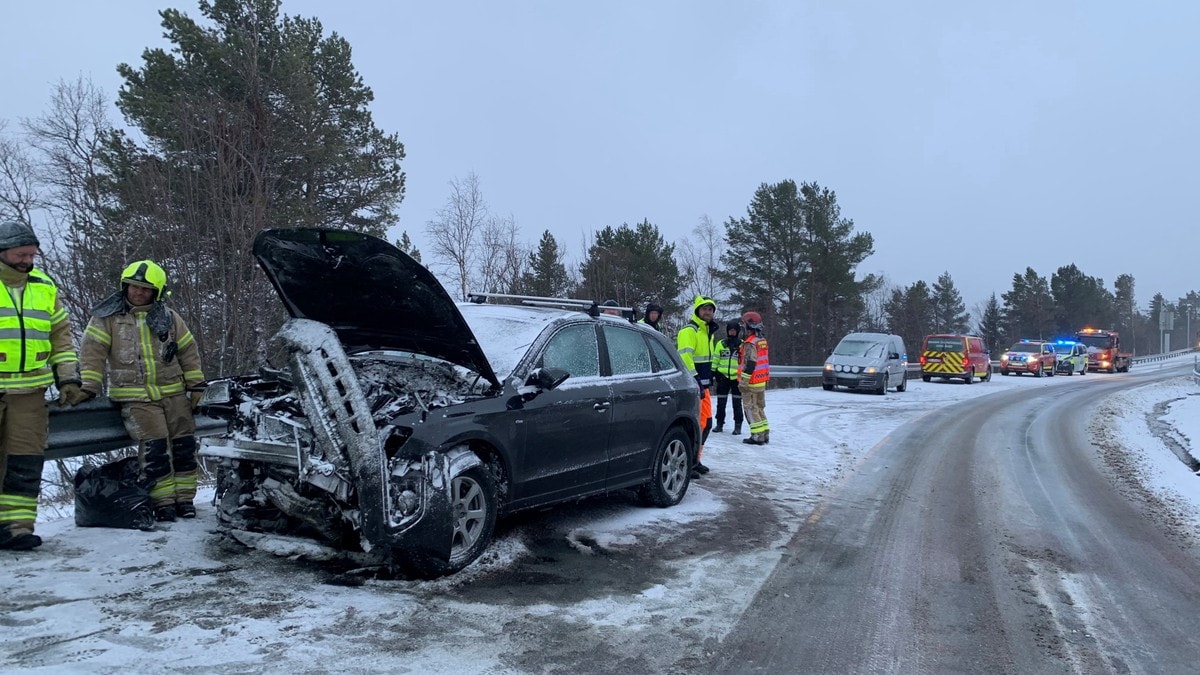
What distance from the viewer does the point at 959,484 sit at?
903 cm

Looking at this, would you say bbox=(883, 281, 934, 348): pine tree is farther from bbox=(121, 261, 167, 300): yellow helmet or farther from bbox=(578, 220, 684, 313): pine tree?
bbox=(121, 261, 167, 300): yellow helmet

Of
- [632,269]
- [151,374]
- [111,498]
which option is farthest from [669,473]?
[632,269]

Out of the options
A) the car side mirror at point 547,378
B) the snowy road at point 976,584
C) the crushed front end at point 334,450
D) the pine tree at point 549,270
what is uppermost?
the pine tree at point 549,270

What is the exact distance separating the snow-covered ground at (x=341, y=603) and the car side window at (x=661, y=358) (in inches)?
51.2

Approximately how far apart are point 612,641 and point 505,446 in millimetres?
1541

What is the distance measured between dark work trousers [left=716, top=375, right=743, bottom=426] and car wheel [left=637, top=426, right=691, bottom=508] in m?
3.84

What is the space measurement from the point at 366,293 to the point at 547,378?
4.35 ft

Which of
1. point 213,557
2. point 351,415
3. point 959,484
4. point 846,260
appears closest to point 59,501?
point 213,557

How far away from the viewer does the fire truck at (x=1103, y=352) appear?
42688mm

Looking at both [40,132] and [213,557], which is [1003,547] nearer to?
[213,557]

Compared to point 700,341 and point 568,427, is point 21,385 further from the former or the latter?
point 700,341

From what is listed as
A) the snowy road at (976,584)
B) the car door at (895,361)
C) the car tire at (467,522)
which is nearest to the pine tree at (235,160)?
the car tire at (467,522)

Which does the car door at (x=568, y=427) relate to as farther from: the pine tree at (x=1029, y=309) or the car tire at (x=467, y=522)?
the pine tree at (x=1029, y=309)

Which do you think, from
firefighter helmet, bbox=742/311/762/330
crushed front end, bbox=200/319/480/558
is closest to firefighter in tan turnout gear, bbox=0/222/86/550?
crushed front end, bbox=200/319/480/558
